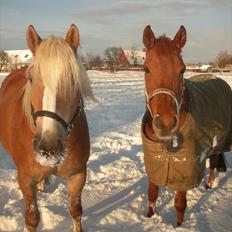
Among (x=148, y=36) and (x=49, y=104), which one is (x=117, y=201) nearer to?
(x=148, y=36)

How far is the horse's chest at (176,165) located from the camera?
3605 mm

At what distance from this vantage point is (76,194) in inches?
140

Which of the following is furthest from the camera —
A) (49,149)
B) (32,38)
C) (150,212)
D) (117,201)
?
(117,201)

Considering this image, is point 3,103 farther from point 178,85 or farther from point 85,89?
point 178,85

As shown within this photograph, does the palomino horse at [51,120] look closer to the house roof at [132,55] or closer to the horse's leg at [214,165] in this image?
the horse's leg at [214,165]

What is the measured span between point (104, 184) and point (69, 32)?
2719 mm

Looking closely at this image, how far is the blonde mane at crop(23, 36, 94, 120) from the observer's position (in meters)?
2.59

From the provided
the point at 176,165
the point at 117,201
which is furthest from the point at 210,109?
the point at 117,201

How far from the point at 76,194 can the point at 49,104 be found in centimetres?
134

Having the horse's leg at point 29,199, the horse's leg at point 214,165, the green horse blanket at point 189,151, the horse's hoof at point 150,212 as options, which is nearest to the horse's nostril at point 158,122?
the green horse blanket at point 189,151

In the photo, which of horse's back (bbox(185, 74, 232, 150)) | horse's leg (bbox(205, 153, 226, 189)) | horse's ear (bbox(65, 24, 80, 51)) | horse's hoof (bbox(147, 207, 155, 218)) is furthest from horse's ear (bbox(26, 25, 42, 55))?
horse's leg (bbox(205, 153, 226, 189))

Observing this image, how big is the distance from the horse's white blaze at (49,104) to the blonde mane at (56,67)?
4 cm

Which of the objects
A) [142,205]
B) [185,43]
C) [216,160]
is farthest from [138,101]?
[185,43]

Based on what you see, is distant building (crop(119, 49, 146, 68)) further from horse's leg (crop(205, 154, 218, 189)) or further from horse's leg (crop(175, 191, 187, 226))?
horse's leg (crop(175, 191, 187, 226))
